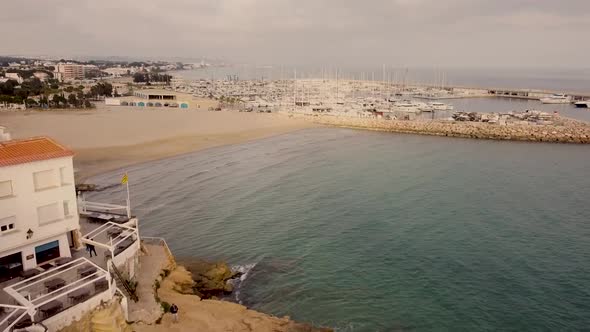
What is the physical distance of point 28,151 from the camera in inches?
615

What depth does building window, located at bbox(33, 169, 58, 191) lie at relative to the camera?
51.7 feet

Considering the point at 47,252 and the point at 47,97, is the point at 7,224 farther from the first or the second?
the point at 47,97

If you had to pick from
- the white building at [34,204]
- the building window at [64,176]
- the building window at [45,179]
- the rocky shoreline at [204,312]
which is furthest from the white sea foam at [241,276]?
the building window at [45,179]

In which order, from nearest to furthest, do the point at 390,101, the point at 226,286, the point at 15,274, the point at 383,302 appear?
the point at 15,274 < the point at 383,302 < the point at 226,286 < the point at 390,101

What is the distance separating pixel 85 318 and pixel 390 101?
303 ft

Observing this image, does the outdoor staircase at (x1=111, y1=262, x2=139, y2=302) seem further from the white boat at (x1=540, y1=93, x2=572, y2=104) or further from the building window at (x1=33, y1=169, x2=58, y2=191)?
the white boat at (x1=540, y1=93, x2=572, y2=104)

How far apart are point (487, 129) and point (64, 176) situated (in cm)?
6028

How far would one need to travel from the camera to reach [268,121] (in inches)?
2945

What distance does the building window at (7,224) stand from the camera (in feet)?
48.6

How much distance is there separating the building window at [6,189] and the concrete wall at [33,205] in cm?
10

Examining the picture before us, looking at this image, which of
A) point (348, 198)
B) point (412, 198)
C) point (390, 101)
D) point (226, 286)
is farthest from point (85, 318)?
point (390, 101)

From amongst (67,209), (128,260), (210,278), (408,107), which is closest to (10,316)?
(67,209)

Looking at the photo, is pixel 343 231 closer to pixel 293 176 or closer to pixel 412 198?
pixel 412 198

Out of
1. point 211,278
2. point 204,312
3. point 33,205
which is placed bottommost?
point 211,278
